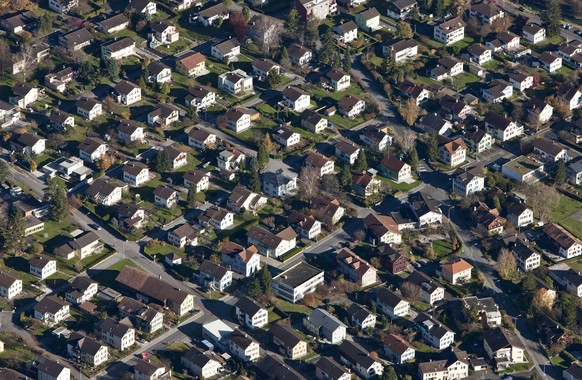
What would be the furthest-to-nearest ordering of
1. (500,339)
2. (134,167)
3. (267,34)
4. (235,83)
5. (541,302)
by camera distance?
1. (267,34)
2. (235,83)
3. (134,167)
4. (541,302)
5. (500,339)

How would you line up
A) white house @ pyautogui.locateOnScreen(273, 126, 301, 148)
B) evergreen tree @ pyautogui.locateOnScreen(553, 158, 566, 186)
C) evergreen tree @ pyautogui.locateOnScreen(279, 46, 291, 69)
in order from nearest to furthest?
evergreen tree @ pyautogui.locateOnScreen(553, 158, 566, 186) < white house @ pyautogui.locateOnScreen(273, 126, 301, 148) < evergreen tree @ pyautogui.locateOnScreen(279, 46, 291, 69)

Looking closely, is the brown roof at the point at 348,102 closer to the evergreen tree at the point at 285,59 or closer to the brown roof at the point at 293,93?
the brown roof at the point at 293,93

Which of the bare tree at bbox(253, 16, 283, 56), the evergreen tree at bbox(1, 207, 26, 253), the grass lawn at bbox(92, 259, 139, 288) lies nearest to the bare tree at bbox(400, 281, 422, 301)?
the grass lawn at bbox(92, 259, 139, 288)

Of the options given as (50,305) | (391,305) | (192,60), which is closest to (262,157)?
(192,60)

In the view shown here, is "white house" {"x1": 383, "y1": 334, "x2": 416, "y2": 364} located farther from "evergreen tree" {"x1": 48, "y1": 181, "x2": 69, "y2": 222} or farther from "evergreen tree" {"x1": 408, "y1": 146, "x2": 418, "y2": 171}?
"evergreen tree" {"x1": 48, "y1": 181, "x2": 69, "y2": 222}

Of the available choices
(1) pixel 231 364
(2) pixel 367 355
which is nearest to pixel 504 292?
(2) pixel 367 355

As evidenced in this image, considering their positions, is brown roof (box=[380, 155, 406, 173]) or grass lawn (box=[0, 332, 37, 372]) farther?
brown roof (box=[380, 155, 406, 173])

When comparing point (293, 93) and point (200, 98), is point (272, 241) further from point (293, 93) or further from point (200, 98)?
point (293, 93)
